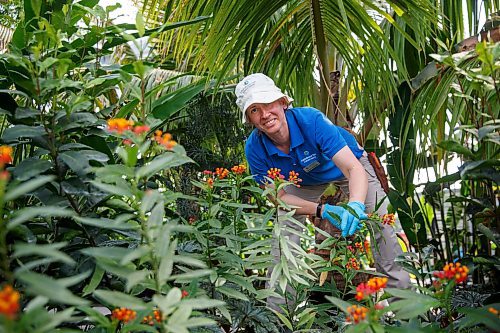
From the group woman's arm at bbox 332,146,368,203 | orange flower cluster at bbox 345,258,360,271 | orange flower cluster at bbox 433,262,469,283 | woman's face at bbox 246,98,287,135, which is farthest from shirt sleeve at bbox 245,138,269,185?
orange flower cluster at bbox 433,262,469,283

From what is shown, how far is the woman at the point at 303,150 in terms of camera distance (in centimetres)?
170

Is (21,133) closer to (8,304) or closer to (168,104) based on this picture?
(8,304)

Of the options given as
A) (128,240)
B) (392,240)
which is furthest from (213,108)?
(128,240)

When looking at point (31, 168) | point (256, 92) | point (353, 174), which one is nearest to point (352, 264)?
point (353, 174)

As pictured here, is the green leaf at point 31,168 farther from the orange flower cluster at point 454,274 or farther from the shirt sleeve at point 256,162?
the shirt sleeve at point 256,162

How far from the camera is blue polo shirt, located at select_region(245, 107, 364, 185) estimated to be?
1.75m

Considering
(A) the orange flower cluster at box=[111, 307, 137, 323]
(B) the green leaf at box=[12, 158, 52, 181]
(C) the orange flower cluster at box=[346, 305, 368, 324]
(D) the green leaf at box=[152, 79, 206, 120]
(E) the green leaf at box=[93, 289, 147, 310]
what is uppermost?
(D) the green leaf at box=[152, 79, 206, 120]

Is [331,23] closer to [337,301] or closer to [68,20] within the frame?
[68,20]

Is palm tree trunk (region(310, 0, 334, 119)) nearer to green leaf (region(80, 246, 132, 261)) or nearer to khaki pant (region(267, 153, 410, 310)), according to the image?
khaki pant (region(267, 153, 410, 310))

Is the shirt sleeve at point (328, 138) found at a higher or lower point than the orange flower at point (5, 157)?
lower

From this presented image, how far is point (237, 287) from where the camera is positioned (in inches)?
47.7

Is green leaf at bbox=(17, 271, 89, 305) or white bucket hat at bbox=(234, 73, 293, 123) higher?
white bucket hat at bbox=(234, 73, 293, 123)

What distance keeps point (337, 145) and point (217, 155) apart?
0.72 meters

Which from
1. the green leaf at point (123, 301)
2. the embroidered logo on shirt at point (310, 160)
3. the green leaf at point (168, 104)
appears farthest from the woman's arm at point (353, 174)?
the green leaf at point (123, 301)
